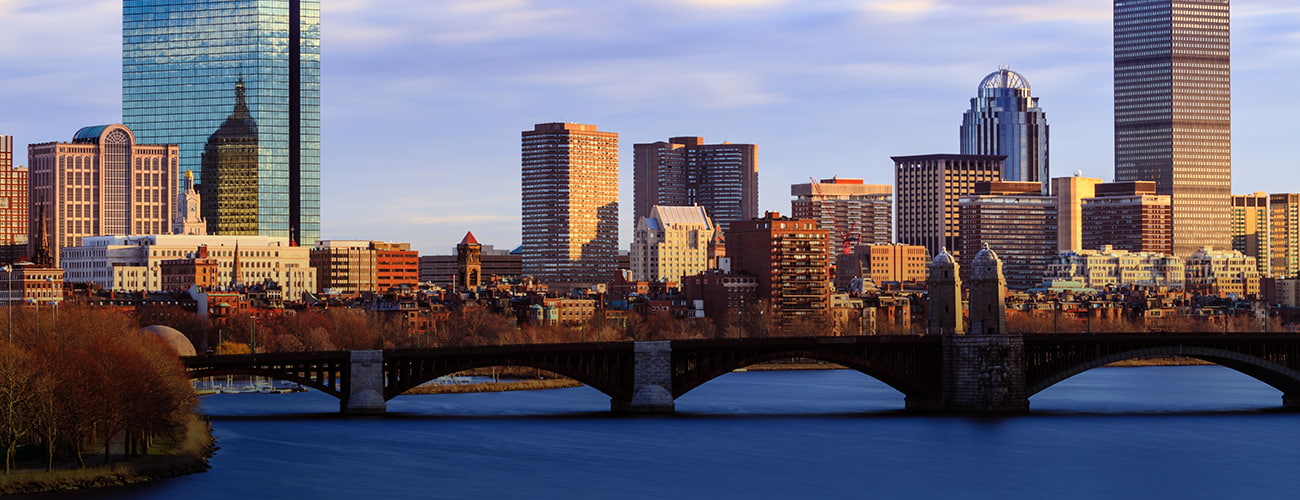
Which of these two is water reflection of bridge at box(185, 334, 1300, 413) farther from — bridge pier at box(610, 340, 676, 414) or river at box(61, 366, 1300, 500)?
river at box(61, 366, 1300, 500)

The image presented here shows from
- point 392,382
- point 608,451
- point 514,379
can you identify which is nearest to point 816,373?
point 514,379

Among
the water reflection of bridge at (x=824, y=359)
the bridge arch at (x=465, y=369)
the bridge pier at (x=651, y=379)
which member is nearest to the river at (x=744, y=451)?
the bridge arch at (x=465, y=369)

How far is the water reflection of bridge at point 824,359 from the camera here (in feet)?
385

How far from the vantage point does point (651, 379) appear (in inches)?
4732

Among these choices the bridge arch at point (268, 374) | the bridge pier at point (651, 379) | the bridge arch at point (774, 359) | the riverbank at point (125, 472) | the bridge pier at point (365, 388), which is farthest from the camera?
the bridge arch at point (774, 359)

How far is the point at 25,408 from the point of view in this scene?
82688 mm

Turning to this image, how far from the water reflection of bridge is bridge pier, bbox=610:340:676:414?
0.17 ft

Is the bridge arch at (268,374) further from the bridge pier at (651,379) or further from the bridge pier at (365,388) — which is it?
the bridge pier at (651,379)

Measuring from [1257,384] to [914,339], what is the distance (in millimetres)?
→ 49354

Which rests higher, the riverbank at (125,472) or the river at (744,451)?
the riverbank at (125,472)

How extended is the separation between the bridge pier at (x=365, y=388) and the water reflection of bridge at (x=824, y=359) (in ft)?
0.17

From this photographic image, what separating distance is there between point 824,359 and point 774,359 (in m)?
2.83

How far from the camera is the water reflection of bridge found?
385ft

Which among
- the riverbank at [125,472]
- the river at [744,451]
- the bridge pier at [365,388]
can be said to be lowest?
the river at [744,451]
